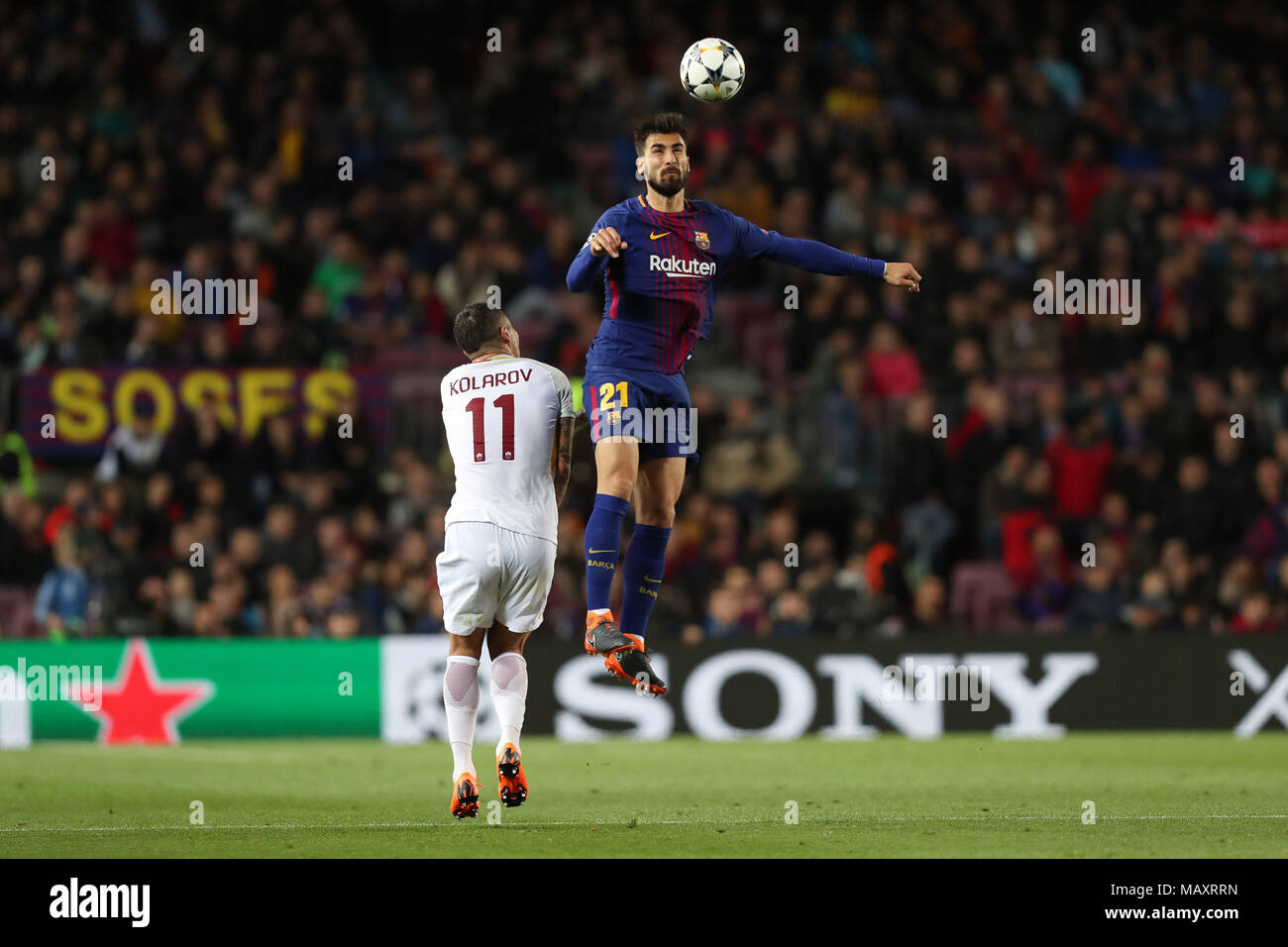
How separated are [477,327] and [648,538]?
1.52 m

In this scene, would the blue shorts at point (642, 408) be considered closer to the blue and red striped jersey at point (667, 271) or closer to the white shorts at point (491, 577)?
the blue and red striped jersey at point (667, 271)

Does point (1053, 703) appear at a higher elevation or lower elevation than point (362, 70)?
lower

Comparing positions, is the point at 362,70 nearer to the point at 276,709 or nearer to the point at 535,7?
the point at 535,7

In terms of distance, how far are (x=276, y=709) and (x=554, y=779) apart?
3.92 m

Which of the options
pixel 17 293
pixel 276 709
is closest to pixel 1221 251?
pixel 276 709

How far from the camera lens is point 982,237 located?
1936cm

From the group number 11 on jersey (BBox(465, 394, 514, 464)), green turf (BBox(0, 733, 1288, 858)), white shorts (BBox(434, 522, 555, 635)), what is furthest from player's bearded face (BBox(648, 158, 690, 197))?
green turf (BBox(0, 733, 1288, 858))

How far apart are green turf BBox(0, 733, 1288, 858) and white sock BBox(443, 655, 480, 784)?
1.35 ft

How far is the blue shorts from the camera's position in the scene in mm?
9641

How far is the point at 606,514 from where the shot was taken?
9727 millimetres

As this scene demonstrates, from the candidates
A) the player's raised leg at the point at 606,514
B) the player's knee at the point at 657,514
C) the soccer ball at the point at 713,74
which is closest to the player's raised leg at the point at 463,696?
the player's raised leg at the point at 606,514

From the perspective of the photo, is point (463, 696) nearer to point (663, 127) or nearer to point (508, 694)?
point (508, 694)

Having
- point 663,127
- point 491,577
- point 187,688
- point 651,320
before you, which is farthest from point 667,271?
point 187,688

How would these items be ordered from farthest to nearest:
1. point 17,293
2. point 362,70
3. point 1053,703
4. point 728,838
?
point 362,70 → point 17,293 → point 1053,703 → point 728,838
